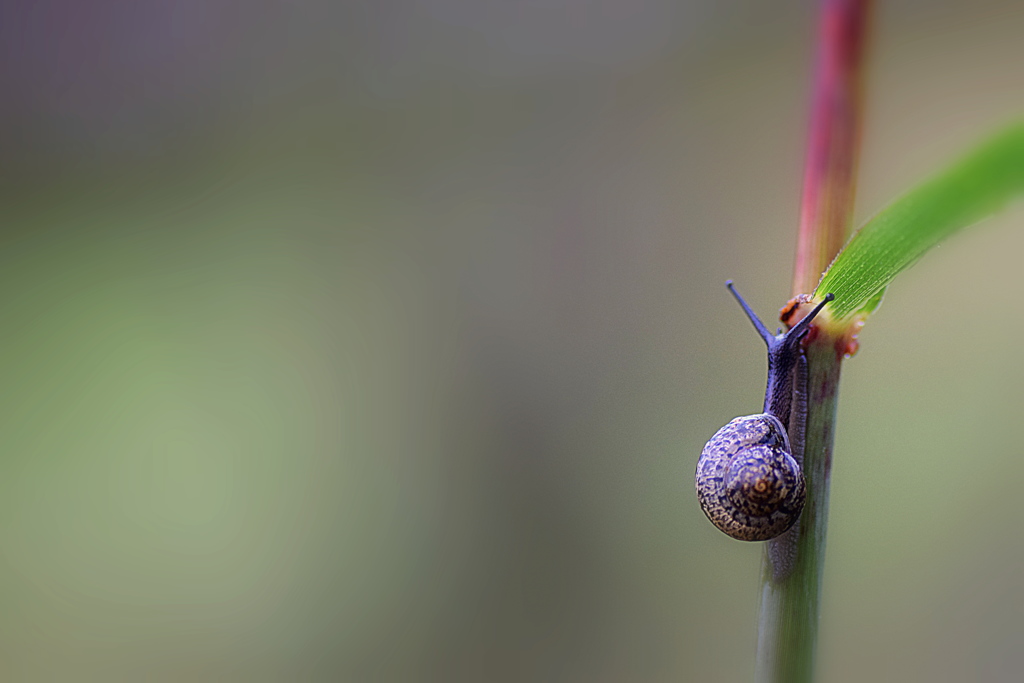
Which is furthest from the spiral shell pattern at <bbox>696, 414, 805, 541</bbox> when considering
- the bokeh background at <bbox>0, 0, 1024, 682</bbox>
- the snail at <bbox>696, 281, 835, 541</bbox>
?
the bokeh background at <bbox>0, 0, 1024, 682</bbox>

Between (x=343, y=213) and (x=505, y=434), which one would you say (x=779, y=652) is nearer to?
(x=505, y=434)

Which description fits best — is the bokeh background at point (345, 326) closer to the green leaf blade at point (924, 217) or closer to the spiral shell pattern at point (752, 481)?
the spiral shell pattern at point (752, 481)

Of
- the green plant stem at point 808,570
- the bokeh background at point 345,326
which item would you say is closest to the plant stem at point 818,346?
the green plant stem at point 808,570

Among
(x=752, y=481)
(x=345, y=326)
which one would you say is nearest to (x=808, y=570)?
(x=752, y=481)

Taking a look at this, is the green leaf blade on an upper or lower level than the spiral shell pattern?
upper

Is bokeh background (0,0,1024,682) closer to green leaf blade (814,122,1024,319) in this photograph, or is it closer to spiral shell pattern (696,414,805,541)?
spiral shell pattern (696,414,805,541)

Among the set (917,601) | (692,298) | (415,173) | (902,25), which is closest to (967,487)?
(917,601)
